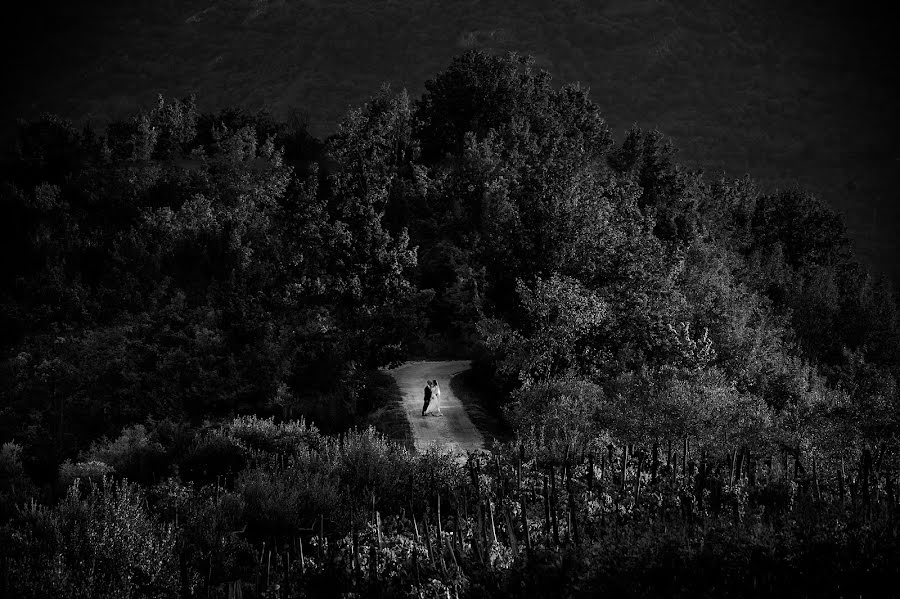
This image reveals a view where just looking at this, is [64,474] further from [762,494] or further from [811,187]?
[811,187]

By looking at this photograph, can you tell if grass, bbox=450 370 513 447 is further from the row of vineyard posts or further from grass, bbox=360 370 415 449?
the row of vineyard posts

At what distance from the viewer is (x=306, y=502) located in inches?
538

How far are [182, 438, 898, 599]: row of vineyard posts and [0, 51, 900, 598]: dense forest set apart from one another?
3.5 inches

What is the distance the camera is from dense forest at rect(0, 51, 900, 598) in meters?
10.2

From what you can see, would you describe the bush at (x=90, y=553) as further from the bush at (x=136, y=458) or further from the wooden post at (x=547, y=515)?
the wooden post at (x=547, y=515)

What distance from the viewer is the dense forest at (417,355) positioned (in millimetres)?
10156

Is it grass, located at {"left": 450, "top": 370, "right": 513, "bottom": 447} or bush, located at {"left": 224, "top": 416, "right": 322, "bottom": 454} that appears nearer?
bush, located at {"left": 224, "top": 416, "right": 322, "bottom": 454}

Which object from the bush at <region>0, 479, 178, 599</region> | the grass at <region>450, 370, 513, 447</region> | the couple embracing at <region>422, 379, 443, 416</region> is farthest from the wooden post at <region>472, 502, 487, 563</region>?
the couple embracing at <region>422, 379, 443, 416</region>

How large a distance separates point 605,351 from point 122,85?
195251mm

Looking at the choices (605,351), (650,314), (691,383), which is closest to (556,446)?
(691,383)

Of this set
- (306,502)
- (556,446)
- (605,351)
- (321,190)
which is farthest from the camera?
(321,190)

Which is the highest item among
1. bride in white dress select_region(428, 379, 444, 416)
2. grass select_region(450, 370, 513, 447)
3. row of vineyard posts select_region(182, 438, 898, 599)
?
row of vineyard posts select_region(182, 438, 898, 599)

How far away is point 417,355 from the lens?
133 feet

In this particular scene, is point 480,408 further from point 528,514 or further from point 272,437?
point 528,514
